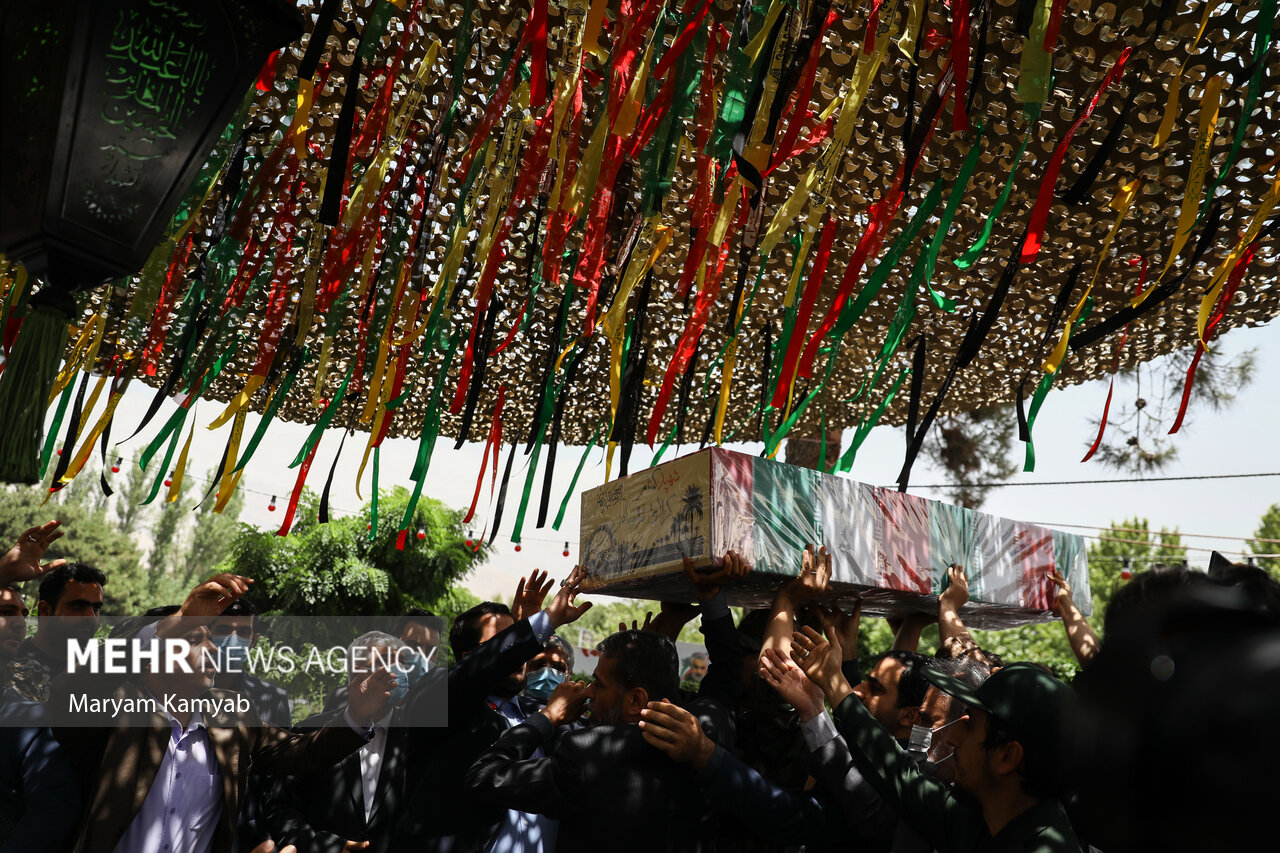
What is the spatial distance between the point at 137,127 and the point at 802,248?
7.28 ft

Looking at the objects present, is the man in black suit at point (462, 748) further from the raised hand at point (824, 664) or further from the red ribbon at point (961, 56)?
the red ribbon at point (961, 56)

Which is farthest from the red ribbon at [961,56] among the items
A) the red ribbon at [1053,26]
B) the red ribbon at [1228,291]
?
the red ribbon at [1228,291]

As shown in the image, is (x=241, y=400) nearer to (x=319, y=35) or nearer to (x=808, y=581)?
(x=319, y=35)

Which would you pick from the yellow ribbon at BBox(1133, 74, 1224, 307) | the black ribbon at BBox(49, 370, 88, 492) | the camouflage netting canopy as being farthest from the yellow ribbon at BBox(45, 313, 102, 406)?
the yellow ribbon at BBox(1133, 74, 1224, 307)

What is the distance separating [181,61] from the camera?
137cm

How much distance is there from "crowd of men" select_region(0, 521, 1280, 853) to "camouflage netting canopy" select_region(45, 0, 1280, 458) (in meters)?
1.07

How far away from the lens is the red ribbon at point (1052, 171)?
8.09 ft

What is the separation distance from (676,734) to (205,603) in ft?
4.41

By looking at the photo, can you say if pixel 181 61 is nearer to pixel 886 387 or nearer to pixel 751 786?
pixel 751 786

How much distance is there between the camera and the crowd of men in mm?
1843

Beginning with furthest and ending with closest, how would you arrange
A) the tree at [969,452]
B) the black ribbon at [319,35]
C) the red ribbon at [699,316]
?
1. the tree at [969,452]
2. the red ribbon at [699,316]
3. the black ribbon at [319,35]

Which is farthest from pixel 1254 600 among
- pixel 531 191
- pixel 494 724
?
pixel 531 191

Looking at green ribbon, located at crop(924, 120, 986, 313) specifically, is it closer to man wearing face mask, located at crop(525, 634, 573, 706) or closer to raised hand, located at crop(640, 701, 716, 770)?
raised hand, located at crop(640, 701, 716, 770)

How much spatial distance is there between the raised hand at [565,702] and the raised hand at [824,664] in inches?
26.3
